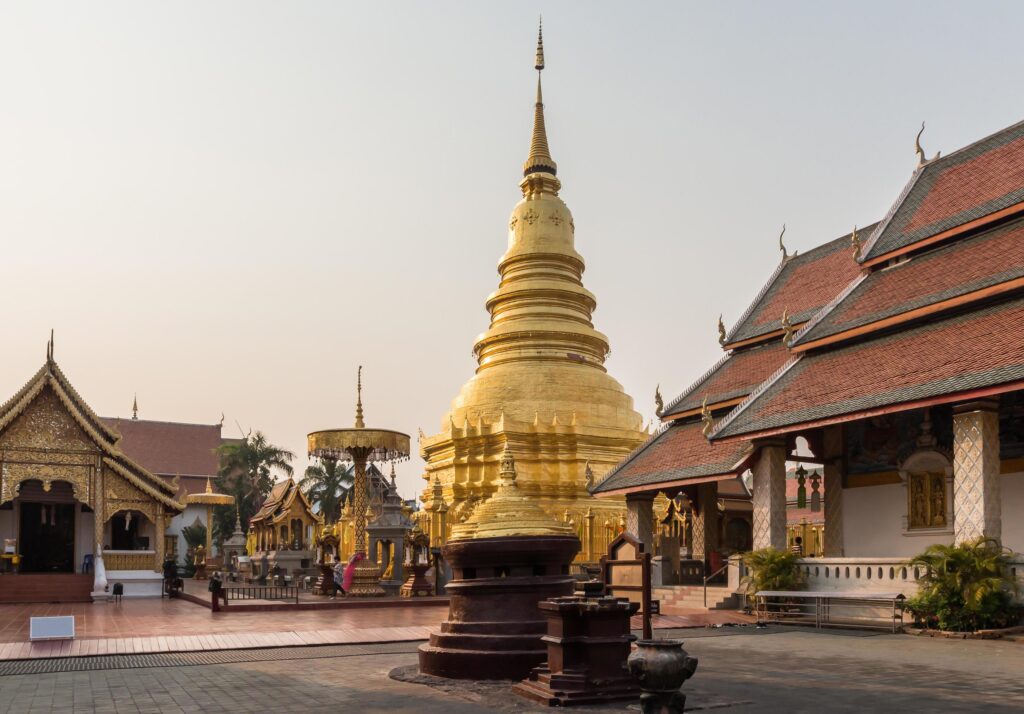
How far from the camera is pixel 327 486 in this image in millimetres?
58500

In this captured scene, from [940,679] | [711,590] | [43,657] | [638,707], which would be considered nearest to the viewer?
[638,707]

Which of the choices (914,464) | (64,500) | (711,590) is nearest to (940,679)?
(914,464)

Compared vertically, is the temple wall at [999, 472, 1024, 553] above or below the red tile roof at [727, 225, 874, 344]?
below

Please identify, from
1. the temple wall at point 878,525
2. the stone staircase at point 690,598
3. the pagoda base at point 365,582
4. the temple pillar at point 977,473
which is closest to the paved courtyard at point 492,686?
the temple pillar at point 977,473

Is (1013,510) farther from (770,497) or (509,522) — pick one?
(509,522)

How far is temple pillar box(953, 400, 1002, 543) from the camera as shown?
598 inches

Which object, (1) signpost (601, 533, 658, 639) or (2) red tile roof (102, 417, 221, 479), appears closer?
(1) signpost (601, 533, 658, 639)

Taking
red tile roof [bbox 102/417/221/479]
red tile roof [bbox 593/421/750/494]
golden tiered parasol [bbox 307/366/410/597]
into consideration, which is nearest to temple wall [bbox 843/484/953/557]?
red tile roof [bbox 593/421/750/494]

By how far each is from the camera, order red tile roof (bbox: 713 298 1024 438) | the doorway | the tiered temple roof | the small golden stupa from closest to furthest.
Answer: the small golden stupa, red tile roof (bbox: 713 298 1024 438), the tiered temple roof, the doorway

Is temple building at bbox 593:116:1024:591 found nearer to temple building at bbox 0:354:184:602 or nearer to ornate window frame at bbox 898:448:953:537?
ornate window frame at bbox 898:448:953:537

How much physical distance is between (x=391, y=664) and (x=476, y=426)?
23.1m

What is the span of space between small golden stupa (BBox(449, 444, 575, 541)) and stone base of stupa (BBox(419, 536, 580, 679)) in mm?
219

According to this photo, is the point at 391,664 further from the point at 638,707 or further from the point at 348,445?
the point at 348,445

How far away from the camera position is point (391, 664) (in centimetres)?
1159
